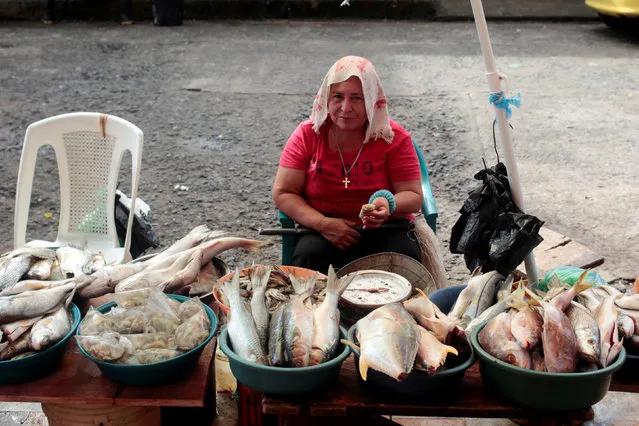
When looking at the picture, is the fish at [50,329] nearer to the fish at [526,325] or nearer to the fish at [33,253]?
the fish at [33,253]

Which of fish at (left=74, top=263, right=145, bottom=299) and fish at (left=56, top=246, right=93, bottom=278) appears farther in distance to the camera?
fish at (left=56, top=246, right=93, bottom=278)

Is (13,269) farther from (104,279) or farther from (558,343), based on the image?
(558,343)

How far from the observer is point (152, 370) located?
94.4 inches

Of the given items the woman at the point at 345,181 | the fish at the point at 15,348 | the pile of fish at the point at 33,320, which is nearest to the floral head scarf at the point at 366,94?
the woman at the point at 345,181

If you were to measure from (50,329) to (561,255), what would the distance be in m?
3.11

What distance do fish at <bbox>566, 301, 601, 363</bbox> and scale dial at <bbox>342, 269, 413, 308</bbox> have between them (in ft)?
2.36

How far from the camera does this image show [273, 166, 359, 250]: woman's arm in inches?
136

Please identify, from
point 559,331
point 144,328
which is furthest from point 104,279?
point 559,331

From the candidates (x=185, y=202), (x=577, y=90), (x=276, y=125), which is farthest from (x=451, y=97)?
(x=185, y=202)

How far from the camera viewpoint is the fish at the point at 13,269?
297cm

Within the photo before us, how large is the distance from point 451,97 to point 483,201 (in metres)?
5.15

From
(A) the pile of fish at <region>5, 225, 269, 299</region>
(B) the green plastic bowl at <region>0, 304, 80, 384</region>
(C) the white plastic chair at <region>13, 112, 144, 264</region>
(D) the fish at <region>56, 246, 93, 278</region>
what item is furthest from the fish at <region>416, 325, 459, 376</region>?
(C) the white plastic chair at <region>13, 112, 144, 264</region>

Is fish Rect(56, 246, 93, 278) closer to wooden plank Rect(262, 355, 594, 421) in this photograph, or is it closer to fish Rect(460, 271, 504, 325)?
wooden plank Rect(262, 355, 594, 421)


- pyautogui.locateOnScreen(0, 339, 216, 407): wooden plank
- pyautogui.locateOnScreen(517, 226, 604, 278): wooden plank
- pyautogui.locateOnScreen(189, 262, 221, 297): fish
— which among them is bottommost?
pyautogui.locateOnScreen(517, 226, 604, 278): wooden plank
